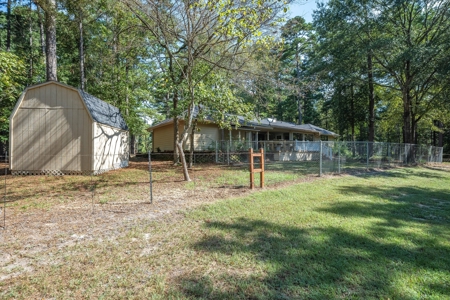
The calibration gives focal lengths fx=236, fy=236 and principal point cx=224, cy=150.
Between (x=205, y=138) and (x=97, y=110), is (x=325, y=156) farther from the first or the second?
(x=97, y=110)

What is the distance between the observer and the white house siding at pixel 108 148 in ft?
32.8

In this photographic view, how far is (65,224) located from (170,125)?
1428 cm

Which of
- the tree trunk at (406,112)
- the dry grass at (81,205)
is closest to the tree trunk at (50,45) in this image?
the dry grass at (81,205)

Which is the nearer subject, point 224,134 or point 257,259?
point 257,259

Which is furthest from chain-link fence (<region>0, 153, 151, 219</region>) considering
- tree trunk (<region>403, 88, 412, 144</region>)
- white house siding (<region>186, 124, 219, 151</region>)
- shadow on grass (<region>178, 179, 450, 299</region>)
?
tree trunk (<region>403, 88, 412, 144</region>)

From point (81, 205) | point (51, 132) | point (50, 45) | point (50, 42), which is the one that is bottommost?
point (81, 205)

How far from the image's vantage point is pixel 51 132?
953 centimetres

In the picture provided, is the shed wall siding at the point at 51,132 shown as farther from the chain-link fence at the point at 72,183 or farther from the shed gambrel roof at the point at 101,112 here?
the shed gambrel roof at the point at 101,112

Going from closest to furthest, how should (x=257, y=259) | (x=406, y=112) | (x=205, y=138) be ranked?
(x=257, y=259) < (x=205, y=138) < (x=406, y=112)

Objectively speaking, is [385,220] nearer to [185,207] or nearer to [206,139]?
[185,207]

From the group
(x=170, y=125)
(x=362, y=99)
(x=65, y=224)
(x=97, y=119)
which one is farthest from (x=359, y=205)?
(x=362, y=99)

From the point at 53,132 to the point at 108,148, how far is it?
2.24 m

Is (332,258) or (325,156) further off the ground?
(325,156)

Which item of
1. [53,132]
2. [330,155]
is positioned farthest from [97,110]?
[330,155]
